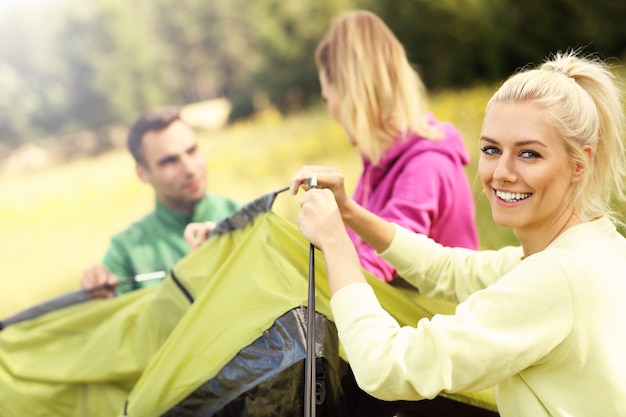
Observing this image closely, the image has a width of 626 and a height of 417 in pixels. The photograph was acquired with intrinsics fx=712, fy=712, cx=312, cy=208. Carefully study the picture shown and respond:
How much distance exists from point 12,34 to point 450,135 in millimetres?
4899

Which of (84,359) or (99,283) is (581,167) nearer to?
(84,359)

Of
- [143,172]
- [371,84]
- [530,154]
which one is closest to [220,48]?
[143,172]

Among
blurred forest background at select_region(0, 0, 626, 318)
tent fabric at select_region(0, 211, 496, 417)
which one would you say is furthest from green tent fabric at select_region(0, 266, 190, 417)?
blurred forest background at select_region(0, 0, 626, 318)

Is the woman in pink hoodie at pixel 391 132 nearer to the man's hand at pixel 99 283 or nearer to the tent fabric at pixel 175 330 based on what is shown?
the tent fabric at pixel 175 330

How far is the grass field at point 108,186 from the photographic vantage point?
5207 millimetres

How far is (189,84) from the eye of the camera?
666 centimetres

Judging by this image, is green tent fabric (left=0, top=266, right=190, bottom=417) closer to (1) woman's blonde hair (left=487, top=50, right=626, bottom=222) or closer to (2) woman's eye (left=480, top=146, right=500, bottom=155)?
(2) woman's eye (left=480, top=146, right=500, bottom=155)

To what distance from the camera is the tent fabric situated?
1.65 m

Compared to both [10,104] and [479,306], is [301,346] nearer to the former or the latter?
[479,306]

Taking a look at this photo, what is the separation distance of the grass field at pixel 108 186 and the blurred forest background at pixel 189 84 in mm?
14

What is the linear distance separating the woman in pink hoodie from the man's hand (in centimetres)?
82

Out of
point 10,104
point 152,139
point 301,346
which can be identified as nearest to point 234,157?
point 10,104

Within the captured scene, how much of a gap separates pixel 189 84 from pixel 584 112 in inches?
225

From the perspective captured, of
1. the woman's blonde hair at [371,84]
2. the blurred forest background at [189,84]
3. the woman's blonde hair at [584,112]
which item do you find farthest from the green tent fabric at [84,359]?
the blurred forest background at [189,84]
